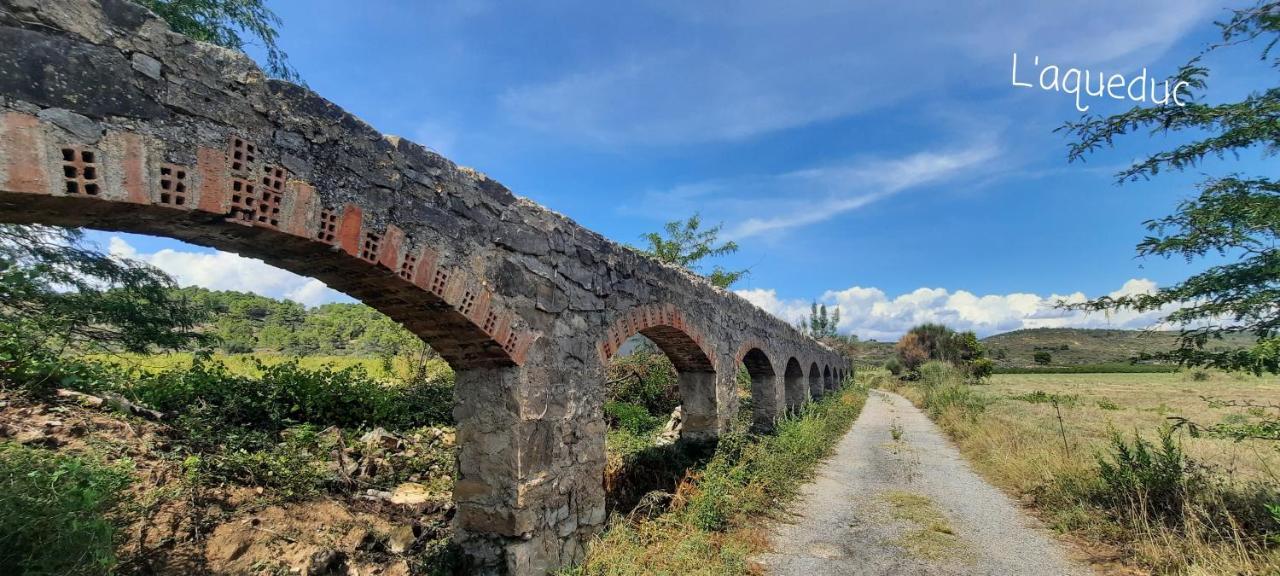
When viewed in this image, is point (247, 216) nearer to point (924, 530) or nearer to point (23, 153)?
point (23, 153)

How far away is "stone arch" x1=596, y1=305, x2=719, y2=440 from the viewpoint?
604 cm

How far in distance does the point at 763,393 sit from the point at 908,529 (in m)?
5.92

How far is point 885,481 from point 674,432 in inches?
142

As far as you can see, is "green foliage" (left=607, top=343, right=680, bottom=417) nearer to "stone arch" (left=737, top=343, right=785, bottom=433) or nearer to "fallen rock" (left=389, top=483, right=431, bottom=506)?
"stone arch" (left=737, top=343, right=785, bottom=433)

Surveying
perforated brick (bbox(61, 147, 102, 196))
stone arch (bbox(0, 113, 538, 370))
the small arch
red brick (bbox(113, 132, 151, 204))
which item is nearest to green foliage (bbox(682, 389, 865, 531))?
the small arch

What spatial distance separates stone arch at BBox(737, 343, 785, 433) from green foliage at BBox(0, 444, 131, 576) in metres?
9.77

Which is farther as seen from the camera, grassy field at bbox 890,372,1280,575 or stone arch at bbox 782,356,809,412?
stone arch at bbox 782,356,809,412

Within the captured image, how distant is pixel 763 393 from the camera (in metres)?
12.0

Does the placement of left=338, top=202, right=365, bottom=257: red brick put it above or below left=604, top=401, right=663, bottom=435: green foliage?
above

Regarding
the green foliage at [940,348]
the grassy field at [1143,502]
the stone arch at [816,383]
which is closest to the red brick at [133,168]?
the grassy field at [1143,502]

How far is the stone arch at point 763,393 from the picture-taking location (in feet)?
38.5

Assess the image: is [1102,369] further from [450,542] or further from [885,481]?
[450,542]

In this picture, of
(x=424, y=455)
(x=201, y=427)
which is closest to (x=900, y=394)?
(x=424, y=455)

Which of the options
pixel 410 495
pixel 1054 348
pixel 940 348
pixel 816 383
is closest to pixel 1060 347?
pixel 1054 348
